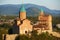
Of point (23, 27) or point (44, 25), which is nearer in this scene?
point (23, 27)

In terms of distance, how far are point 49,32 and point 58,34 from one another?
53cm

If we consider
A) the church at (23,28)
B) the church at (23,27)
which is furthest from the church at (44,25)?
the church at (23,27)

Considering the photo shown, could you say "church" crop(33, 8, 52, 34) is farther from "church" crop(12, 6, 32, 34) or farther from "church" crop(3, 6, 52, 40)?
"church" crop(12, 6, 32, 34)

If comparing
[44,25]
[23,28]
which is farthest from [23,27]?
[44,25]

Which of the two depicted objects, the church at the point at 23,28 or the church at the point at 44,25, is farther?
the church at the point at 44,25

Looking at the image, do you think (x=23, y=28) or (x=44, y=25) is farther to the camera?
(x=44, y=25)

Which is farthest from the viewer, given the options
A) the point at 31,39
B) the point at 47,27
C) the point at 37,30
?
the point at 47,27

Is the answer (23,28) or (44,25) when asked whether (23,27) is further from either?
(44,25)

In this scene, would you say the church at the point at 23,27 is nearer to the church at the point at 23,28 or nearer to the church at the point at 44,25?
the church at the point at 23,28

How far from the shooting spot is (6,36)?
8.40 metres

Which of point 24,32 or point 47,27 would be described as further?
point 47,27

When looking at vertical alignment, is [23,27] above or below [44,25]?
above

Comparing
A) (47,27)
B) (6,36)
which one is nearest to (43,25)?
(47,27)

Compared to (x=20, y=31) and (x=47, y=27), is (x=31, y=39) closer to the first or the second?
(x=20, y=31)
